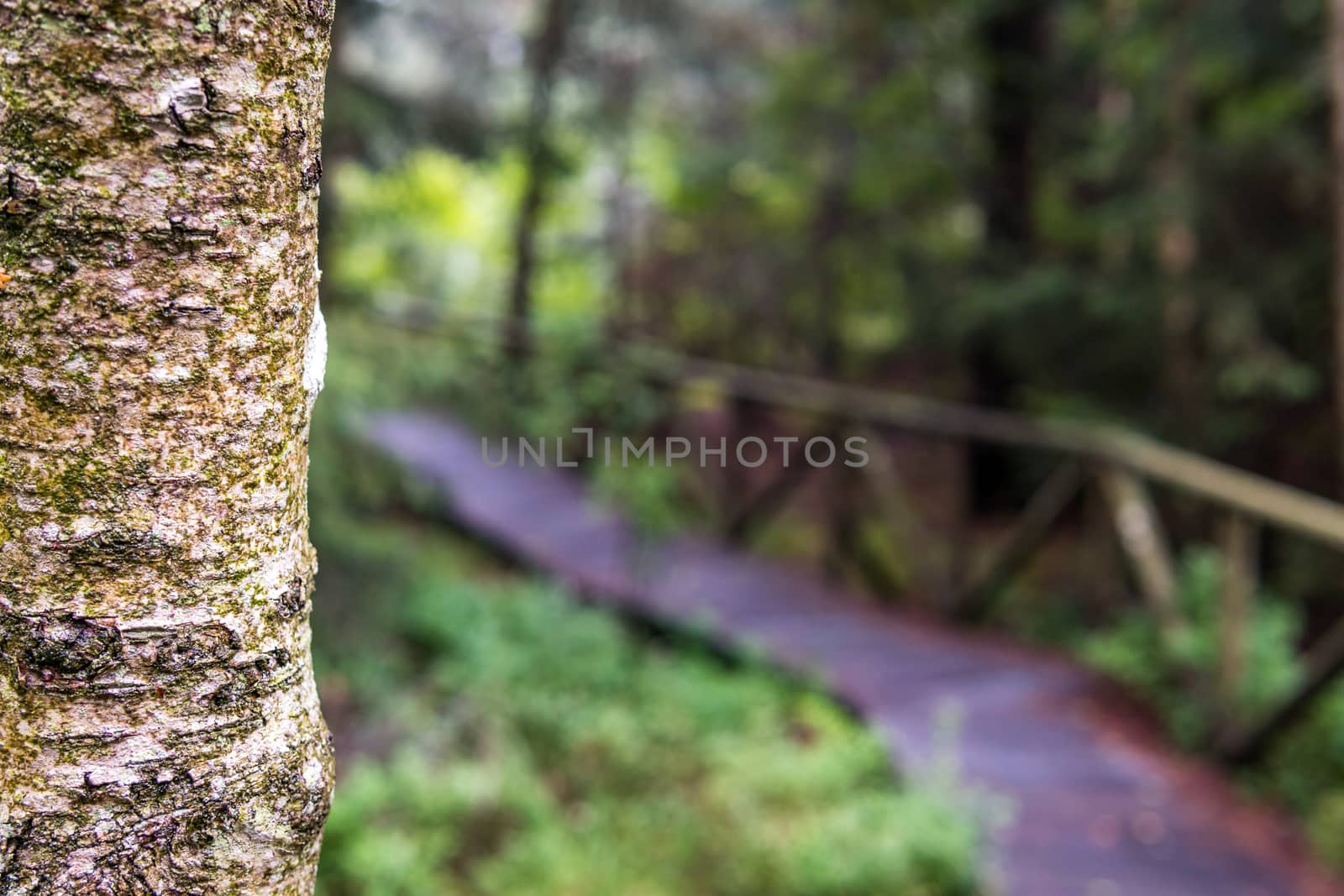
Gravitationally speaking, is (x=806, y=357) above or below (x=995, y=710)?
above

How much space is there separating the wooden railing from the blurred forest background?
17 centimetres

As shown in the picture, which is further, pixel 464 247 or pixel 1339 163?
pixel 464 247

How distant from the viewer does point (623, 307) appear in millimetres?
11812

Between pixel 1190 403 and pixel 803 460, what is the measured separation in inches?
95.5

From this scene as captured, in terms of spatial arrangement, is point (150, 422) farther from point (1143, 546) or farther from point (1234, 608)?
point (1143, 546)

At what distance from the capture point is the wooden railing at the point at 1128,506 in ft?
13.3

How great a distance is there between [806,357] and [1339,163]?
7.02 meters

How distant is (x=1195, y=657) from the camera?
449 centimetres

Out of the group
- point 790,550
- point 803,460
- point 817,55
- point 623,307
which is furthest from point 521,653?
point 623,307

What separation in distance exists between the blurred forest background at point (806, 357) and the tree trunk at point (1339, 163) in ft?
0.25

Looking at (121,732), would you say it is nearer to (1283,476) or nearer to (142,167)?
(142,167)

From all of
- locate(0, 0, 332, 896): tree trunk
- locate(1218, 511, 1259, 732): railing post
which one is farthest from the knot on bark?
locate(1218, 511, 1259, 732): railing post

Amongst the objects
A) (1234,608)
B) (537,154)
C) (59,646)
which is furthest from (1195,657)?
(537,154)

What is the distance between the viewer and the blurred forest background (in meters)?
3.95
